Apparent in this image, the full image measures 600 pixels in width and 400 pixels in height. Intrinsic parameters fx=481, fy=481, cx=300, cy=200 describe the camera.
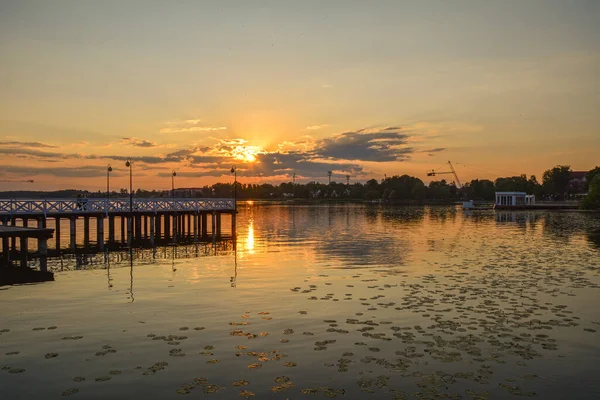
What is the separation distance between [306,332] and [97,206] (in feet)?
140

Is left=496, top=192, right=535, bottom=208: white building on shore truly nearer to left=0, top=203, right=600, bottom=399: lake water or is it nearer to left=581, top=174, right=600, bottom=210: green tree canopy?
left=581, top=174, right=600, bottom=210: green tree canopy

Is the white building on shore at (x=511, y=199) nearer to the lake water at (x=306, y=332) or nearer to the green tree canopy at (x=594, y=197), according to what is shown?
the green tree canopy at (x=594, y=197)

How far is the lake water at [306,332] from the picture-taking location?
1251 centimetres

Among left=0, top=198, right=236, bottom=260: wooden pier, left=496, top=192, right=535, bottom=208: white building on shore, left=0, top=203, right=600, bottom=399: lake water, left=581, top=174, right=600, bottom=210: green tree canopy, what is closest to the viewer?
left=0, top=203, right=600, bottom=399: lake water

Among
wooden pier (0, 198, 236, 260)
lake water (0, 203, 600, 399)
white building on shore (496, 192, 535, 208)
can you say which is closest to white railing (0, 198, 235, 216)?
wooden pier (0, 198, 236, 260)

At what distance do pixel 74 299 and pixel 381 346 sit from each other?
1511cm

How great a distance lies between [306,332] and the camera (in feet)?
56.4

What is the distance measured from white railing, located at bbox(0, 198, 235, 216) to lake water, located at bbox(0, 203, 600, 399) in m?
18.1

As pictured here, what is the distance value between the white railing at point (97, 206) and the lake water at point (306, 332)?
1812 centimetres

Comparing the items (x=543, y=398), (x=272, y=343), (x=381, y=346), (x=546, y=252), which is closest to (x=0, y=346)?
(x=272, y=343)

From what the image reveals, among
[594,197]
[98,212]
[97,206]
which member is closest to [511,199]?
[594,197]

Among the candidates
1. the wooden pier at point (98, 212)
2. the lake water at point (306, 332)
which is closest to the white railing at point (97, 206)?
the wooden pier at point (98, 212)

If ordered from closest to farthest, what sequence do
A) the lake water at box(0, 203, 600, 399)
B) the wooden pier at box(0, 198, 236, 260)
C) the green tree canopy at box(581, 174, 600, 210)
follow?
1. the lake water at box(0, 203, 600, 399)
2. the wooden pier at box(0, 198, 236, 260)
3. the green tree canopy at box(581, 174, 600, 210)

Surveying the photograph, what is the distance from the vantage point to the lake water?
492 inches
